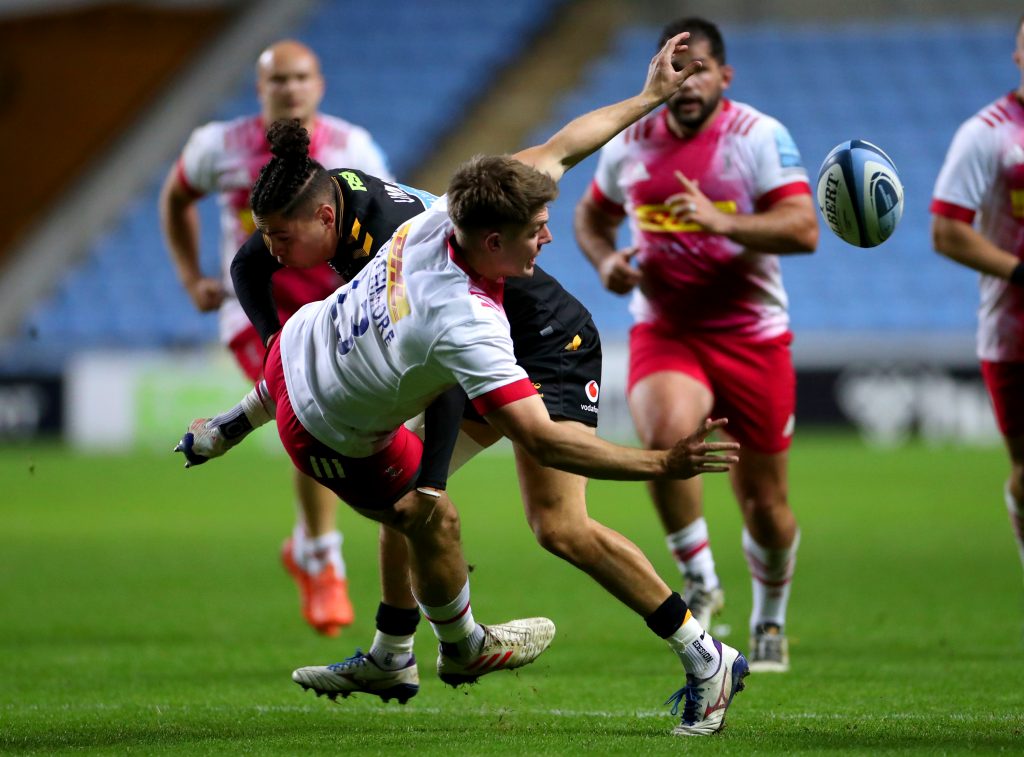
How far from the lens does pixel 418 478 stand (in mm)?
5422

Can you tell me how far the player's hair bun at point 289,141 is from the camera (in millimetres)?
5266

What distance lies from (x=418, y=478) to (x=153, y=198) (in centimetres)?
1960

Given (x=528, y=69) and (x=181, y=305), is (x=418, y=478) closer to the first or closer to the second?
(x=181, y=305)

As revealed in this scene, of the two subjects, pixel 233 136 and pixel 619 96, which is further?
pixel 619 96

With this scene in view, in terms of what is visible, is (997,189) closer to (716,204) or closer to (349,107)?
(716,204)

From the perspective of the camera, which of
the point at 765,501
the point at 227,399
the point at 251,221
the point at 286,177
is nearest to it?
the point at 286,177

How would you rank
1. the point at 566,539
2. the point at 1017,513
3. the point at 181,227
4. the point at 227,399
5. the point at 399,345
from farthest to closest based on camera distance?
the point at 227,399
the point at 181,227
the point at 1017,513
the point at 566,539
the point at 399,345

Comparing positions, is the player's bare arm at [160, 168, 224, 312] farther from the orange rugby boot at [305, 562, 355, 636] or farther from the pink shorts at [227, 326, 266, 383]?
the orange rugby boot at [305, 562, 355, 636]

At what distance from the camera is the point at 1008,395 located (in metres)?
7.36

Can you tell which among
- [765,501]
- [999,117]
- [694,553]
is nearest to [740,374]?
[765,501]

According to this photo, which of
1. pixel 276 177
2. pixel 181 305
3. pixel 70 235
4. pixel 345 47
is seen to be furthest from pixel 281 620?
pixel 345 47

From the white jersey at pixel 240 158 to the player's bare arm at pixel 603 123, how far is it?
288 centimetres

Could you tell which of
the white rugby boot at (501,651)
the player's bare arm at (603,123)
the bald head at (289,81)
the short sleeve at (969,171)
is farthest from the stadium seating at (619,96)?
the player's bare arm at (603,123)

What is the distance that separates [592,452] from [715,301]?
2.70m
